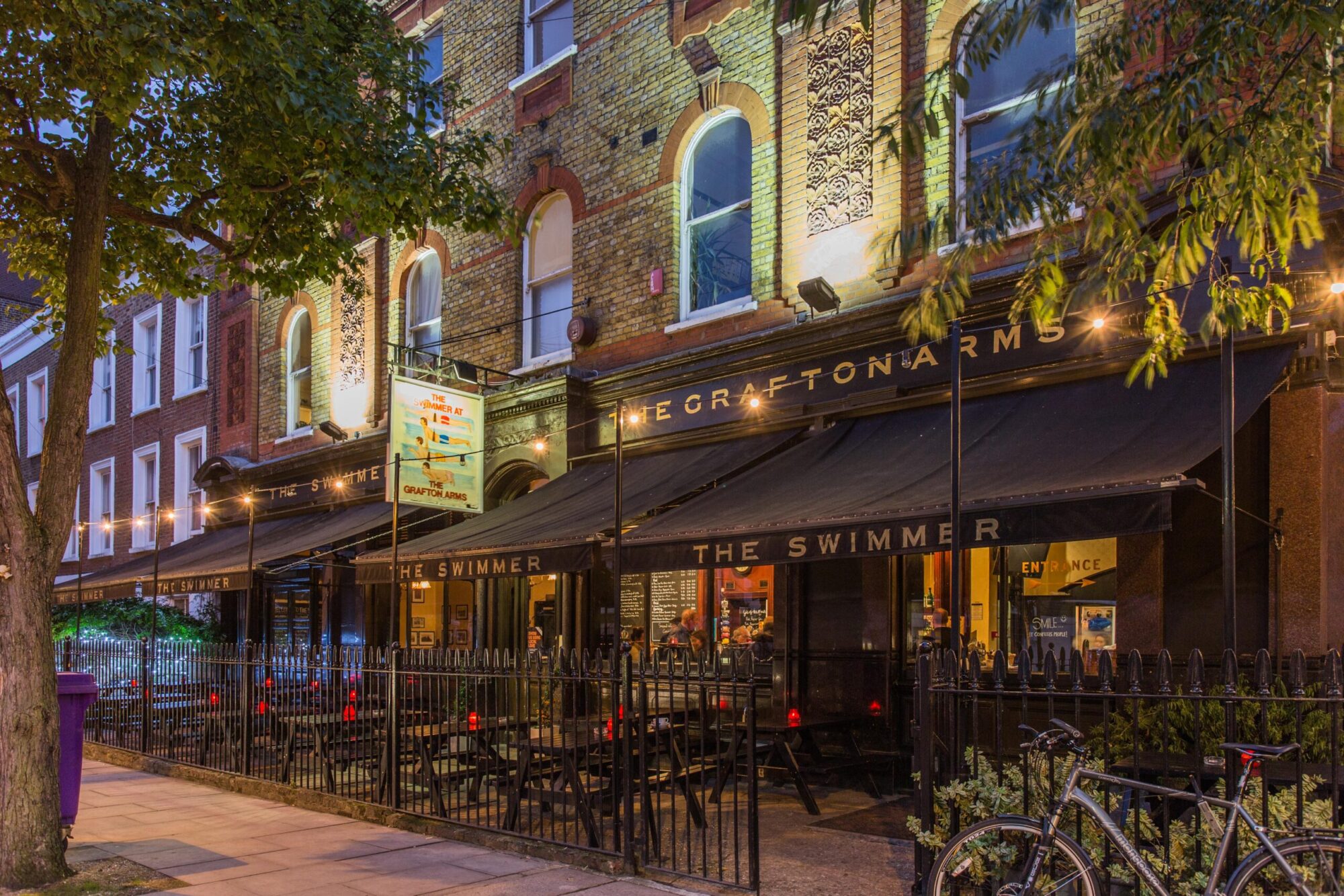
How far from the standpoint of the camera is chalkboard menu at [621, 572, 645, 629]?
1277 centimetres

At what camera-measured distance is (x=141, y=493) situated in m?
23.2

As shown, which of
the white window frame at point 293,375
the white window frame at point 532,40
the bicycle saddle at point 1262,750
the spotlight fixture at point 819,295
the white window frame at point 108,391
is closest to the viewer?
the bicycle saddle at point 1262,750

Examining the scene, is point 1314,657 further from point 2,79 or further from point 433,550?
point 2,79

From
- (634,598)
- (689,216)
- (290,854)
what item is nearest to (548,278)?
(689,216)

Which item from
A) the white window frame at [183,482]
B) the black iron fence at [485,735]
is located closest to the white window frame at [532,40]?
the black iron fence at [485,735]

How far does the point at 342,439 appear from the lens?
16875 millimetres

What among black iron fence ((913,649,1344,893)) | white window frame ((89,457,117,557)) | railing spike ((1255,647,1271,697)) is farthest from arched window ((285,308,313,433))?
railing spike ((1255,647,1271,697))

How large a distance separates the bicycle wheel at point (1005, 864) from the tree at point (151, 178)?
18.4 ft

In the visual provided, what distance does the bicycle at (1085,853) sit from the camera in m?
4.37

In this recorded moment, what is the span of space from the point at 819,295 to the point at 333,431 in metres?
9.12

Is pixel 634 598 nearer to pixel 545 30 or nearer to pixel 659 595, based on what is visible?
pixel 659 595

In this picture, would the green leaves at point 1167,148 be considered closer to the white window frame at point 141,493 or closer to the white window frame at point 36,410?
the white window frame at point 141,493

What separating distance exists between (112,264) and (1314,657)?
1024cm

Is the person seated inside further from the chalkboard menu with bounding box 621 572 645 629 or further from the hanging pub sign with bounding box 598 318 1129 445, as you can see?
the hanging pub sign with bounding box 598 318 1129 445
